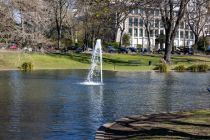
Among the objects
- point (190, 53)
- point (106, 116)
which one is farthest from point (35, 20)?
point (190, 53)

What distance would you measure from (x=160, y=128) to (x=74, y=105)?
696cm

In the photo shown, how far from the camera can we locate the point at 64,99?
22141mm

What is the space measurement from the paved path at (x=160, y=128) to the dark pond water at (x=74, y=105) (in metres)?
0.66

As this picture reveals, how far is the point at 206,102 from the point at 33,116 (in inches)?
339

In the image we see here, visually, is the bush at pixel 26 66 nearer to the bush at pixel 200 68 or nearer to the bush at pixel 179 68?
the bush at pixel 179 68

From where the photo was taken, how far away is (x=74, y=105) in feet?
65.7

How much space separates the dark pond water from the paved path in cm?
66

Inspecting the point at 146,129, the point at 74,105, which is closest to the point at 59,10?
the point at 74,105

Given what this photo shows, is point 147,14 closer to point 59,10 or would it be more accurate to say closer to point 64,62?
point 64,62

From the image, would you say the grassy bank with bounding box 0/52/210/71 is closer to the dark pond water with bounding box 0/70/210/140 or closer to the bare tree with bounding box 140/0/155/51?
the bare tree with bounding box 140/0/155/51

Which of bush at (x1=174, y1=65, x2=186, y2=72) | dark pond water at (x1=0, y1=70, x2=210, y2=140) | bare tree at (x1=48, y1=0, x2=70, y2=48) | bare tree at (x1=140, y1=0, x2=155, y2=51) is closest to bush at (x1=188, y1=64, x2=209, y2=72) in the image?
bush at (x1=174, y1=65, x2=186, y2=72)

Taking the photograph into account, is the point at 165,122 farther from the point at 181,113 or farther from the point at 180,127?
the point at 181,113

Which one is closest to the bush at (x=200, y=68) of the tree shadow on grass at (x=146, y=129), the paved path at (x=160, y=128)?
the paved path at (x=160, y=128)

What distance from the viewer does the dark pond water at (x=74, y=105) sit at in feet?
46.4
